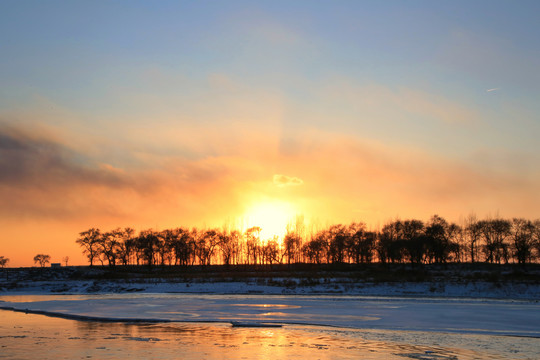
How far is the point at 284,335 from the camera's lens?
22.3 metres

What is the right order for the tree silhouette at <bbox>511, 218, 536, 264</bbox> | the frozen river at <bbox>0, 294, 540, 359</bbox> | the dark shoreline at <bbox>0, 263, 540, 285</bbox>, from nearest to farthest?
the frozen river at <bbox>0, 294, 540, 359</bbox> < the dark shoreline at <bbox>0, 263, 540, 285</bbox> < the tree silhouette at <bbox>511, 218, 536, 264</bbox>

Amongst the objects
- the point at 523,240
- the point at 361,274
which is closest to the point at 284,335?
the point at 361,274

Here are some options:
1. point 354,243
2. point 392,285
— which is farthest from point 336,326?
point 354,243

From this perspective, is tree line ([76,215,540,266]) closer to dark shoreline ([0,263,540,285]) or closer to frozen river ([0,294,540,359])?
dark shoreline ([0,263,540,285])

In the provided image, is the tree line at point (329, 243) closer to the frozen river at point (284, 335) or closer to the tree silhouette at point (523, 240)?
the tree silhouette at point (523, 240)

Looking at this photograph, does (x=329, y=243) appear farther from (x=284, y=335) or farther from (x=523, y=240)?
(x=284, y=335)

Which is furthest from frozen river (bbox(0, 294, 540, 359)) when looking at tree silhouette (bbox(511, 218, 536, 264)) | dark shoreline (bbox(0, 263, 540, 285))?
tree silhouette (bbox(511, 218, 536, 264))

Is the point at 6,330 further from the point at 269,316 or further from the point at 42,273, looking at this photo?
the point at 42,273

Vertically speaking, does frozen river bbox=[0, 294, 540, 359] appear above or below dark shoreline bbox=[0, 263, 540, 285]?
above

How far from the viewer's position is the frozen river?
17.3m

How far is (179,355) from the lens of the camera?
1670 cm

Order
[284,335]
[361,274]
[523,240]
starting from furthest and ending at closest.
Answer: [523,240]
[361,274]
[284,335]

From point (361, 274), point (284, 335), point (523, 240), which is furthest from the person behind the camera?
point (523, 240)

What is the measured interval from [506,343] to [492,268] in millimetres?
98456
